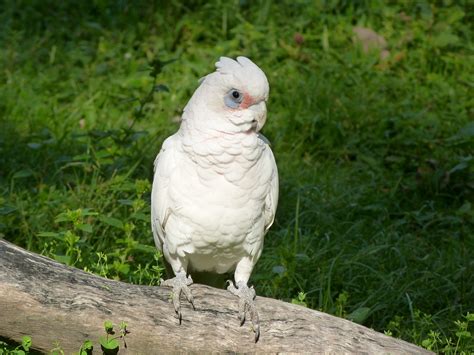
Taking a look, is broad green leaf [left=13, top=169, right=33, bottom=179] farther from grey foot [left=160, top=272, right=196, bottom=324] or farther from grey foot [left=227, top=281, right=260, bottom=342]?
grey foot [left=227, top=281, right=260, bottom=342]

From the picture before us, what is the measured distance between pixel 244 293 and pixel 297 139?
8.20 feet

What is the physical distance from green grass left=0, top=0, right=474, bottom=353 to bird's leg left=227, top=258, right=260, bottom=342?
0.46m

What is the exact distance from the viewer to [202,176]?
3197mm

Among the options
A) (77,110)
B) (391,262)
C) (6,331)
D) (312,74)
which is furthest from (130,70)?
(6,331)

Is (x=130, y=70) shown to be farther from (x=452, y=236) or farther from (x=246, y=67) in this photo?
(x=246, y=67)

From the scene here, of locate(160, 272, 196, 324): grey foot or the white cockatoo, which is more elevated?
the white cockatoo

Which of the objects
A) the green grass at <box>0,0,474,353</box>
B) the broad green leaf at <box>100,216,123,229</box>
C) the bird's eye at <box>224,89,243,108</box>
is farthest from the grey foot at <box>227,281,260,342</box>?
the broad green leaf at <box>100,216,123,229</box>

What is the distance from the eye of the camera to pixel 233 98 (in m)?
3.15

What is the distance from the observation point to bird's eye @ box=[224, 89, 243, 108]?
3141 millimetres

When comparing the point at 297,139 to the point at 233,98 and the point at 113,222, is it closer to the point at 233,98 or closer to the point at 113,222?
the point at 113,222

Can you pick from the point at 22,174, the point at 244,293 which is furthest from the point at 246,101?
the point at 22,174

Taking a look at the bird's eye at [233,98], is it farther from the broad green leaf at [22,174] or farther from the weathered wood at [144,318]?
the broad green leaf at [22,174]

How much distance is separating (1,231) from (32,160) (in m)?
0.80

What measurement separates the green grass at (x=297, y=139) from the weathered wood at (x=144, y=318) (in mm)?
565
